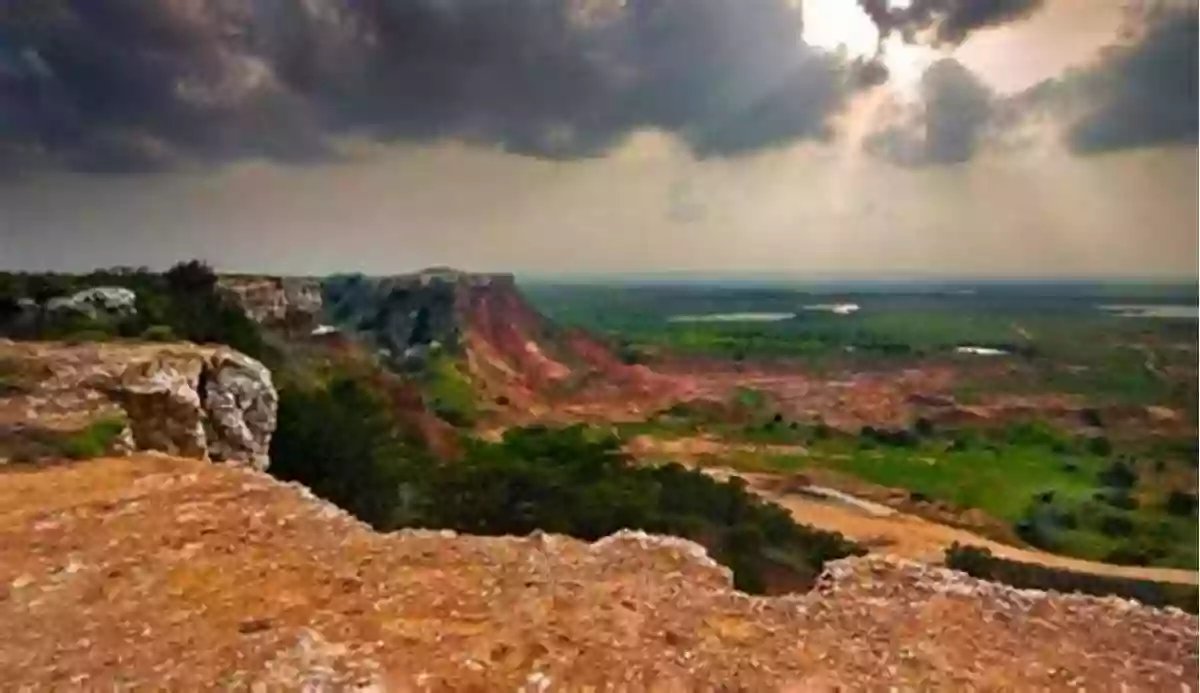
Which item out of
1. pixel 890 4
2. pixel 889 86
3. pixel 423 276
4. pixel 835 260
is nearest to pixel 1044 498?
pixel 835 260

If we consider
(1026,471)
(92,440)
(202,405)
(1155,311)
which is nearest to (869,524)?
(1026,471)

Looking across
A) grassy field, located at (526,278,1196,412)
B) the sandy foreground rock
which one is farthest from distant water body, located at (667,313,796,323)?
the sandy foreground rock

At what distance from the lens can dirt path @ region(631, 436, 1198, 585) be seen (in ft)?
11.7

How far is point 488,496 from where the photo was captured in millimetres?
3469

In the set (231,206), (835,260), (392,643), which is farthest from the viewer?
(835,260)

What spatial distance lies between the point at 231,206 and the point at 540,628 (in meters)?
1.49

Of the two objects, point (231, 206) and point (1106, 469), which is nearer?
point (231, 206)

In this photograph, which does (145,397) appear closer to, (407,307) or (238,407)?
(238,407)

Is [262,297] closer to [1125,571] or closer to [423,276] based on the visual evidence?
[423,276]

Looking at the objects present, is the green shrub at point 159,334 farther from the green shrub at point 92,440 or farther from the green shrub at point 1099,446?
the green shrub at point 1099,446

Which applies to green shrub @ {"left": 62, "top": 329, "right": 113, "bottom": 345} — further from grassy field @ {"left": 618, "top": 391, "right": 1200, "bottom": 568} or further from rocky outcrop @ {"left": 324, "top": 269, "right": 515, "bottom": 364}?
grassy field @ {"left": 618, "top": 391, "right": 1200, "bottom": 568}

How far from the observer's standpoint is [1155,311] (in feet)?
12.7

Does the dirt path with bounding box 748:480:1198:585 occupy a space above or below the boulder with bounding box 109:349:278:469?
below

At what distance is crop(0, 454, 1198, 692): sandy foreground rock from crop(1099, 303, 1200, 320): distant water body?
93cm
